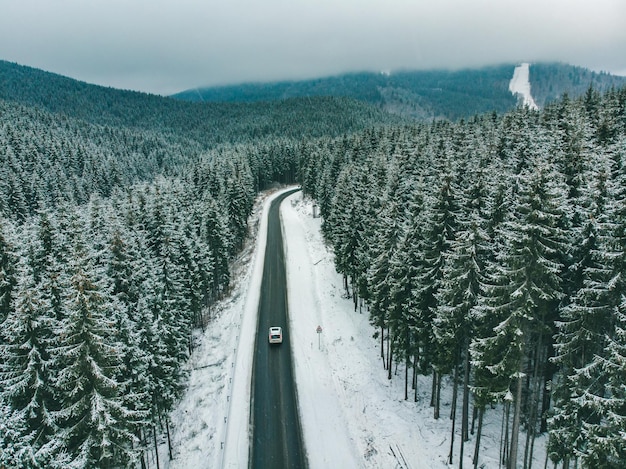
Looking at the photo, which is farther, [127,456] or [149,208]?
[149,208]

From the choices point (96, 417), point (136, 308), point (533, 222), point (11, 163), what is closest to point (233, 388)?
point (136, 308)

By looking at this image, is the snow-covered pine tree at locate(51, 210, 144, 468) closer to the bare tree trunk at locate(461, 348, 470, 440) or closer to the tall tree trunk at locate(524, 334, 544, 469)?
the bare tree trunk at locate(461, 348, 470, 440)

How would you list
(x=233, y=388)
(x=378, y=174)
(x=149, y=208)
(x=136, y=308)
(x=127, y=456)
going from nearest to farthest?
1. (x=127, y=456)
2. (x=136, y=308)
3. (x=233, y=388)
4. (x=149, y=208)
5. (x=378, y=174)

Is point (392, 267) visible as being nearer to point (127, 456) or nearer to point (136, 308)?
point (136, 308)

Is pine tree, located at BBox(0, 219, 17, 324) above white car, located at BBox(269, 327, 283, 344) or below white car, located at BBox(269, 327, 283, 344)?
above

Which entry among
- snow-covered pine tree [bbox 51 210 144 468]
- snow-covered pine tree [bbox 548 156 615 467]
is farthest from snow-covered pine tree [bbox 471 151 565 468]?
snow-covered pine tree [bbox 51 210 144 468]

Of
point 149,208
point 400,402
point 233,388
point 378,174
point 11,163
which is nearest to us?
point 400,402
